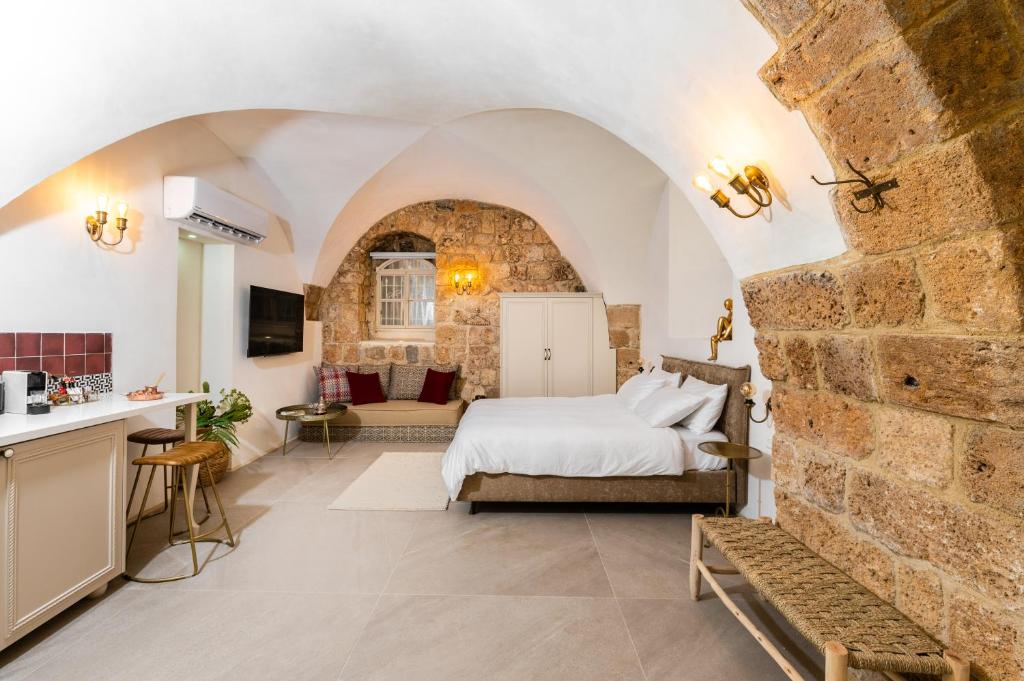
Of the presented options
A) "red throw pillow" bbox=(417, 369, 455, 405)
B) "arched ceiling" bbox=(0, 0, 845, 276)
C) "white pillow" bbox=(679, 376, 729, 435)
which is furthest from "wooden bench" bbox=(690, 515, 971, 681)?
"red throw pillow" bbox=(417, 369, 455, 405)

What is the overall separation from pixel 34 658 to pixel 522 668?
185 centimetres

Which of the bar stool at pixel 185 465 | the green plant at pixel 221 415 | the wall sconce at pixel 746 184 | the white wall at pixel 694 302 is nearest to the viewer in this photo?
the wall sconce at pixel 746 184

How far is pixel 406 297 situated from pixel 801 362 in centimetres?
547

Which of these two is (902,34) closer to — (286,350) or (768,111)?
(768,111)

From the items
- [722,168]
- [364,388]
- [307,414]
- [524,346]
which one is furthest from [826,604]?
[364,388]

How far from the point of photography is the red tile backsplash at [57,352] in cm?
231

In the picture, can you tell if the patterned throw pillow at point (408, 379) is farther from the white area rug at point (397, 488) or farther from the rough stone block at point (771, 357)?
the rough stone block at point (771, 357)

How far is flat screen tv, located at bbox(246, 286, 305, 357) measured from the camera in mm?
4285

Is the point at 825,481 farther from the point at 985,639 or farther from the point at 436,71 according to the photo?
the point at 436,71

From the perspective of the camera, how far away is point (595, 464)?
302 centimetres

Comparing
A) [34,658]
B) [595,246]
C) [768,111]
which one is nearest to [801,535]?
[768,111]

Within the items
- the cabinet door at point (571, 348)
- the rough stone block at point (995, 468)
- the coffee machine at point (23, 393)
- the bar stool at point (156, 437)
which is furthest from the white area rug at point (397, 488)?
the rough stone block at point (995, 468)

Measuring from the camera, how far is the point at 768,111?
57.3 inches

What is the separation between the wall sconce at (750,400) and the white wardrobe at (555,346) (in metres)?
2.80
